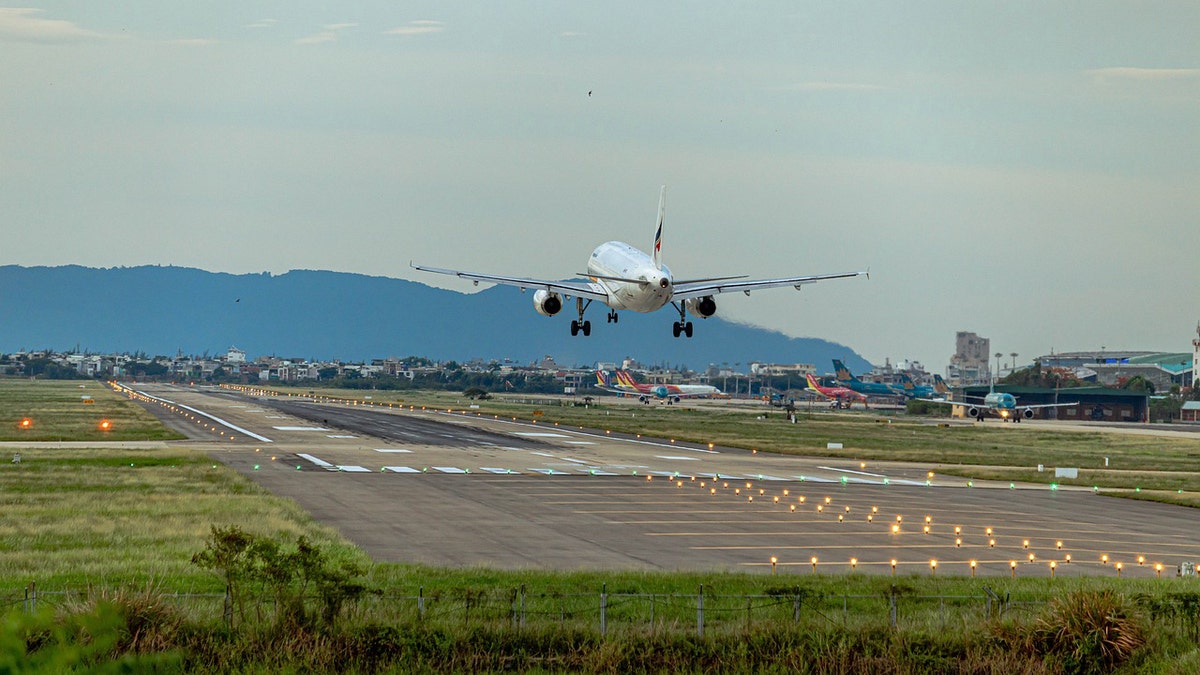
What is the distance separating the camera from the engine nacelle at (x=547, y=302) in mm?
76519

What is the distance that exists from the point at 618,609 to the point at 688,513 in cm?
2468

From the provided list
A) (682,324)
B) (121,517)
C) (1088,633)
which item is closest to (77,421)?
(682,324)

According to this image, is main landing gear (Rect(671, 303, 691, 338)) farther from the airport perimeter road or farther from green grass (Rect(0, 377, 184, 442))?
green grass (Rect(0, 377, 184, 442))

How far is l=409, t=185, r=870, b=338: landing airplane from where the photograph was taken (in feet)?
235

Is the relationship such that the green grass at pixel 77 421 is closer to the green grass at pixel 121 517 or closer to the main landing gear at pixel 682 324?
the green grass at pixel 121 517

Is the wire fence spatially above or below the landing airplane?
below

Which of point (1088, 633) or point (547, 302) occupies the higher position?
point (547, 302)

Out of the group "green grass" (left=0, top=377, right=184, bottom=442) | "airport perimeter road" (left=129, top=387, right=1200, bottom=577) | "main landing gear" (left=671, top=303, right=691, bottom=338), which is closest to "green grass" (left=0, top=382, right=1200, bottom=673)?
"airport perimeter road" (left=129, top=387, right=1200, bottom=577)

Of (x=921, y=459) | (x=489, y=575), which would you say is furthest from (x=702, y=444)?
(x=489, y=575)

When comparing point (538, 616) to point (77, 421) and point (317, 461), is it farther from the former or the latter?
point (77, 421)

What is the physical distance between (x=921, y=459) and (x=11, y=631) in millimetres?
90777

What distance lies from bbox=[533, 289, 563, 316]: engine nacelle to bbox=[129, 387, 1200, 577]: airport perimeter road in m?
9.25

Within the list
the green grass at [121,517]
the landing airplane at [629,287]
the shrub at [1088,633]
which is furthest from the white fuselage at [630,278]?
the shrub at [1088,633]

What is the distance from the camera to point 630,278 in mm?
73312
